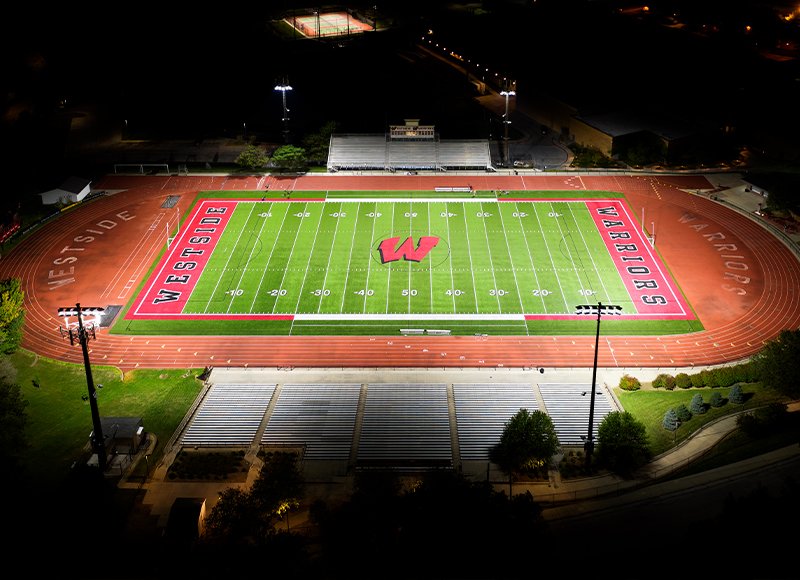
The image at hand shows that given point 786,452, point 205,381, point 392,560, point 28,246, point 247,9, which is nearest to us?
point 392,560

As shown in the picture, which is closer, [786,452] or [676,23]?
[786,452]

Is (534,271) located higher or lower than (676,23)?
lower

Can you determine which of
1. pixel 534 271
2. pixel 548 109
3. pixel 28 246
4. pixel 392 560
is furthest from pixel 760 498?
pixel 548 109

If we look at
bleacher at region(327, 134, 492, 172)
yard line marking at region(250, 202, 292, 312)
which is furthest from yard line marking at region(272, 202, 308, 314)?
bleacher at region(327, 134, 492, 172)

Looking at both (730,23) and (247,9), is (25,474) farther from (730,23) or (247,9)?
(730,23)

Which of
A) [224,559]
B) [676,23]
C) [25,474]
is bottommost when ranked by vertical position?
[25,474]

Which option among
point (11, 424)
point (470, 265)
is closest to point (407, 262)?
point (470, 265)
